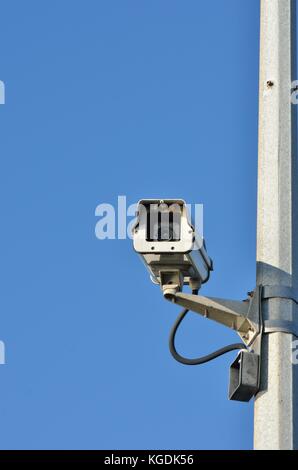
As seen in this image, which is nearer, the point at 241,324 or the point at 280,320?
the point at 280,320

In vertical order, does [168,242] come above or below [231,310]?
above

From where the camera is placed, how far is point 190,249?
5082 mm

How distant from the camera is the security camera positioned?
5.09 m

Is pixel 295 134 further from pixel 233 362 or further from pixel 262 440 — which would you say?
pixel 262 440

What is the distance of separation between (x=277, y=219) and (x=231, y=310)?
1.37 feet

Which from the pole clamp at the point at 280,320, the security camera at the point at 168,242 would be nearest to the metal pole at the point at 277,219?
the pole clamp at the point at 280,320

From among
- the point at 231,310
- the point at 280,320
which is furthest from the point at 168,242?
the point at 280,320

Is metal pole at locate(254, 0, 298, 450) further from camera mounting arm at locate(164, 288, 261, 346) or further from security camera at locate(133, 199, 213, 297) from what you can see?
security camera at locate(133, 199, 213, 297)

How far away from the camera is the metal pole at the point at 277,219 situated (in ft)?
15.7

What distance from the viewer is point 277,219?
5211mm

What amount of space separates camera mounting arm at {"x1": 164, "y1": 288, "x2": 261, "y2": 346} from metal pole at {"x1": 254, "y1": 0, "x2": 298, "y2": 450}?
0.05m

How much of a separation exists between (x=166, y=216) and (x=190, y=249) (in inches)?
7.0

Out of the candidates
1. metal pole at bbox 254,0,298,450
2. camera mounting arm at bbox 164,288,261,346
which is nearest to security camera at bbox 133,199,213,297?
camera mounting arm at bbox 164,288,261,346

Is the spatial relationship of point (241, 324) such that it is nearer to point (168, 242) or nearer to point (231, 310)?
point (231, 310)
